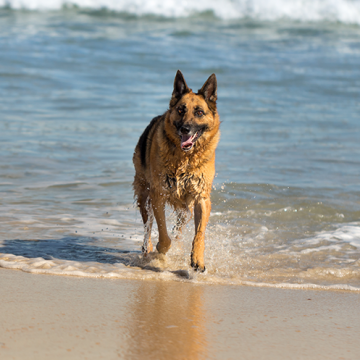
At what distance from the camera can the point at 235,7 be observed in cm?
2947

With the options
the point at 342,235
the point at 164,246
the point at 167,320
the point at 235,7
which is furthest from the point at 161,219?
the point at 235,7

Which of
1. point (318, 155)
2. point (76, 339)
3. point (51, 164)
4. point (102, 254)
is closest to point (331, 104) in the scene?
point (318, 155)

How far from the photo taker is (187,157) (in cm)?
502

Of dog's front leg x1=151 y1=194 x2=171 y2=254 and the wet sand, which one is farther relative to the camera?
dog's front leg x1=151 y1=194 x2=171 y2=254

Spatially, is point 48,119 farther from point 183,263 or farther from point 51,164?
point 183,263

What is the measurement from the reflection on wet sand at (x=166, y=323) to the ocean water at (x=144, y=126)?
0.49 metres

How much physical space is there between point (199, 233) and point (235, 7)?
26.6 meters

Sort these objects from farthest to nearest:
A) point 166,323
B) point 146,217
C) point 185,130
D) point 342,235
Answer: point 342,235, point 146,217, point 185,130, point 166,323

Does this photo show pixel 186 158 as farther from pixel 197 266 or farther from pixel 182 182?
pixel 197 266

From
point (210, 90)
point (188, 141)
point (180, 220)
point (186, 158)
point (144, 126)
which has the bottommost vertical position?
point (180, 220)

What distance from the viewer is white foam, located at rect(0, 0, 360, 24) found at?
27.9 m

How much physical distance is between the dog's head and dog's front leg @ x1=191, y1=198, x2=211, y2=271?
53cm

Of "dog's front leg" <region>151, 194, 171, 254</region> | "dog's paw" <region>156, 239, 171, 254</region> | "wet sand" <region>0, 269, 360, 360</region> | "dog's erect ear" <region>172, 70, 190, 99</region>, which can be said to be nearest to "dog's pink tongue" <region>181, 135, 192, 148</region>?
"dog's erect ear" <region>172, 70, 190, 99</region>

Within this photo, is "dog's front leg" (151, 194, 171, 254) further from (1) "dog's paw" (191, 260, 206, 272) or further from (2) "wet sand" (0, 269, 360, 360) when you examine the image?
(2) "wet sand" (0, 269, 360, 360)
